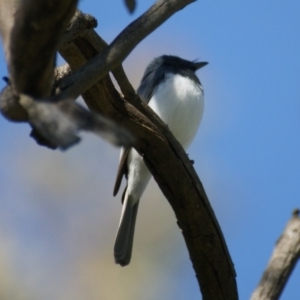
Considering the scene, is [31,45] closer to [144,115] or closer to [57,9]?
[57,9]

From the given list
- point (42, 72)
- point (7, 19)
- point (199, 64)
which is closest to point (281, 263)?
point (42, 72)

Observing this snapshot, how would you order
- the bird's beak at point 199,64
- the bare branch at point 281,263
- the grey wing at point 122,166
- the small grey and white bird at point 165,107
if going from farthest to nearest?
the bird's beak at point 199,64 → the small grey and white bird at point 165,107 → the grey wing at point 122,166 → the bare branch at point 281,263

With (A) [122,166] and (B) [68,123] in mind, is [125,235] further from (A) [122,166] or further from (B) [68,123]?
(B) [68,123]

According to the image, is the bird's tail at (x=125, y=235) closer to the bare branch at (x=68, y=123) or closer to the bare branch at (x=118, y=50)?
the bare branch at (x=118, y=50)

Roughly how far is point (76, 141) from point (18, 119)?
1.39 ft

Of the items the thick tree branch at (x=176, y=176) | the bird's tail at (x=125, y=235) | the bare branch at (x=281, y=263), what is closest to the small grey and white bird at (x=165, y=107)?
the bird's tail at (x=125, y=235)

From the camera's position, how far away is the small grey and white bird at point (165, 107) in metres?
4.72

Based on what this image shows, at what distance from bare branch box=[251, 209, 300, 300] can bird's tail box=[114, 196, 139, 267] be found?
1.82 meters

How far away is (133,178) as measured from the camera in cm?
480

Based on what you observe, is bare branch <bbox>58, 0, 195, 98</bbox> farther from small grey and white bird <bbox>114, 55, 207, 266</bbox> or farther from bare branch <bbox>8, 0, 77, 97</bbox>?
small grey and white bird <bbox>114, 55, 207, 266</bbox>

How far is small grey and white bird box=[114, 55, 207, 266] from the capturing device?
15.5 ft

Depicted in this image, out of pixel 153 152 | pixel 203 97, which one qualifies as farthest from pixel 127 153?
pixel 153 152

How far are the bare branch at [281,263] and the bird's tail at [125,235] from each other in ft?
5.97

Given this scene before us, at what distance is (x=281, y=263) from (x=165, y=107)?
2.78m
